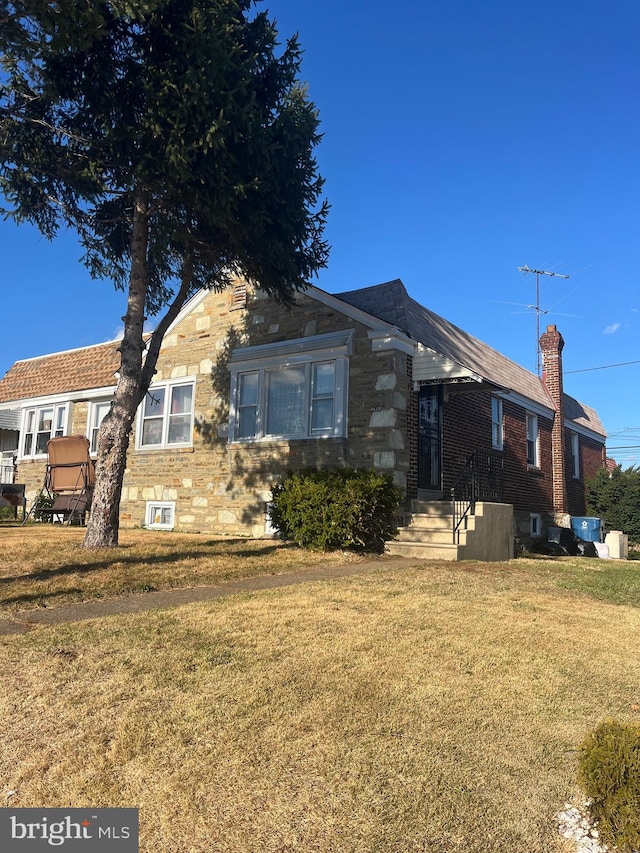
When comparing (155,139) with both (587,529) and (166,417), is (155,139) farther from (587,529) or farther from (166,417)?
(587,529)

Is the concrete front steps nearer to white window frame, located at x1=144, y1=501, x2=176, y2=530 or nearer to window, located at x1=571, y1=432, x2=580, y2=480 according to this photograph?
white window frame, located at x1=144, y1=501, x2=176, y2=530

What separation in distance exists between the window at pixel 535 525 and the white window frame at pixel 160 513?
10.6 m

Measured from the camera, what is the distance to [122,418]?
1055 cm

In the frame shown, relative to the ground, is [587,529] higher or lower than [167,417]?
lower

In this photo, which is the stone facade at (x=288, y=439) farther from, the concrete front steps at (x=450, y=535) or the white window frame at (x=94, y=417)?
the concrete front steps at (x=450, y=535)

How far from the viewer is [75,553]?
969 cm

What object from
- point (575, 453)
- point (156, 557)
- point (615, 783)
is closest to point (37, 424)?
point (156, 557)

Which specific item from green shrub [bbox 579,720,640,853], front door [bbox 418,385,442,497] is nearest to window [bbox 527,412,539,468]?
front door [bbox 418,385,442,497]

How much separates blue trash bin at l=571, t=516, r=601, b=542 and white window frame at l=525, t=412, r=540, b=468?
231cm

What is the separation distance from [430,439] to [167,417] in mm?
7280

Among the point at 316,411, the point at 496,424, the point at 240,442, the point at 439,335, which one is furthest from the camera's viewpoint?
the point at 496,424

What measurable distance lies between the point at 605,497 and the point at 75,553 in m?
18.5

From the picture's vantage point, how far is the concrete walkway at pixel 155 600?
582cm

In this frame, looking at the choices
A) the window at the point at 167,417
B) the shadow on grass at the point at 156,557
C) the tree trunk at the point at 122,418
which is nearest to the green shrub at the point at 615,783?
the shadow on grass at the point at 156,557
